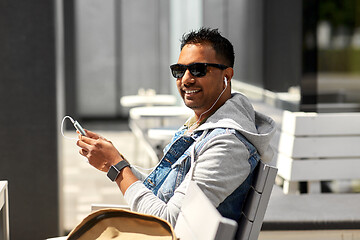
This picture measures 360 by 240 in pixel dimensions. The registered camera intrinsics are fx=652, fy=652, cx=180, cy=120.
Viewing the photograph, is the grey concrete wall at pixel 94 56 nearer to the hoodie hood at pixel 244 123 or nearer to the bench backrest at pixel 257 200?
the hoodie hood at pixel 244 123

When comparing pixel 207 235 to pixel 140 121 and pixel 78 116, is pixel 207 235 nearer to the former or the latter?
pixel 140 121

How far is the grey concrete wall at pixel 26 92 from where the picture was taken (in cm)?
409

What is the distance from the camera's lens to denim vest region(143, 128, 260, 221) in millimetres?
2156

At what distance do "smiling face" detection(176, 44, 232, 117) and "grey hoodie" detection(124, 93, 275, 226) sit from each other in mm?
76

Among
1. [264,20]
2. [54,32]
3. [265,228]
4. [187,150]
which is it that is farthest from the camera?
[264,20]

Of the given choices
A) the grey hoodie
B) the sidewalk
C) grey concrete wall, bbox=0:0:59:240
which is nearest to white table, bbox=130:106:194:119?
the sidewalk

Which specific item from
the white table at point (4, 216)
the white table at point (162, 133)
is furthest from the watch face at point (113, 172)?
the white table at point (162, 133)

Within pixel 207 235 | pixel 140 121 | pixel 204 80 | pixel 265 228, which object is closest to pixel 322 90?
pixel 265 228

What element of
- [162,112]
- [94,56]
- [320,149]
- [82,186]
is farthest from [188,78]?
[94,56]

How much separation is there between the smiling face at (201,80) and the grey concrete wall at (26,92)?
198cm

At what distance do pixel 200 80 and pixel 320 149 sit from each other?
2.21m

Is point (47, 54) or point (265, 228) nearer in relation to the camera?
point (265, 228)

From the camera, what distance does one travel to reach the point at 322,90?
4.65 metres

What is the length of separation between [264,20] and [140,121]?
2678 millimetres
